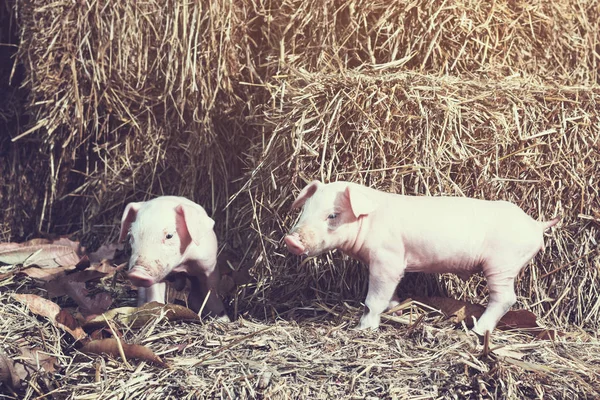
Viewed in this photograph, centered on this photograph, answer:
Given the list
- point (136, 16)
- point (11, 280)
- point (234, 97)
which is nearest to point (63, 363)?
point (11, 280)

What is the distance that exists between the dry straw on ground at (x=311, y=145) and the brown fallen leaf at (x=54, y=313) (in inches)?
2.6

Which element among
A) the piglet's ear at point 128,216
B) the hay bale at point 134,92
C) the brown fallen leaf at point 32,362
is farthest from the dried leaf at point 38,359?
the hay bale at point 134,92

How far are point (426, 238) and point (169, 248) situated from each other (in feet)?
3.38

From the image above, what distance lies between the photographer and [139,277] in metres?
2.93

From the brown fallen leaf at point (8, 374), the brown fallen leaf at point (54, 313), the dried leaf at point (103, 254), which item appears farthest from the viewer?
the dried leaf at point (103, 254)

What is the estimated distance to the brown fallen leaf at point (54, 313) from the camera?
2.85 metres

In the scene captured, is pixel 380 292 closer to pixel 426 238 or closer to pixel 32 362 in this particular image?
pixel 426 238

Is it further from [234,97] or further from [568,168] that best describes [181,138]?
[568,168]

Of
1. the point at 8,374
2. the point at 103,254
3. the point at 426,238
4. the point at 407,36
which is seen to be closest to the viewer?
the point at 8,374

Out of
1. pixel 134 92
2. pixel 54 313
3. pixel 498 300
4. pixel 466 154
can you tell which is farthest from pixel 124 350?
pixel 134 92

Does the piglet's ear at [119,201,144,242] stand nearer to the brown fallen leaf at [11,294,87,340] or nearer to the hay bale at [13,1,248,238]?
the brown fallen leaf at [11,294,87,340]

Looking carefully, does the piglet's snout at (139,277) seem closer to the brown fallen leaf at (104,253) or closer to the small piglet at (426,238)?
the small piglet at (426,238)

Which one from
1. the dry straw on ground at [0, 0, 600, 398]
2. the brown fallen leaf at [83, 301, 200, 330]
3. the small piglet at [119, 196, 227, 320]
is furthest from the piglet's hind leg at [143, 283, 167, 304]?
the dry straw on ground at [0, 0, 600, 398]

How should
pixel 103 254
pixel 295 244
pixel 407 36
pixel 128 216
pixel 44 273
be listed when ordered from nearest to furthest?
pixel 295 244 → pixel 128 216 → pixel 44 273 → pixel 407 36 → pixel 103 254
